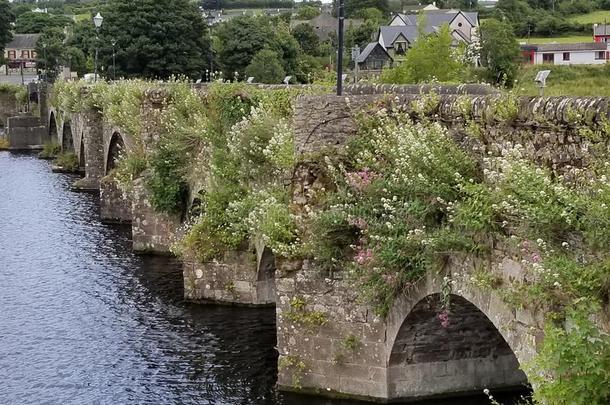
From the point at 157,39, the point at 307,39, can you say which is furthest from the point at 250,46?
the point at 307,39

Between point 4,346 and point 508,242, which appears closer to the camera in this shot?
point 508,242

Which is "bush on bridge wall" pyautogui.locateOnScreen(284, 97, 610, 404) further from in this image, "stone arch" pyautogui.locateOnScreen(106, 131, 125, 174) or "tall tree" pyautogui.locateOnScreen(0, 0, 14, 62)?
"tall tree" pyautogui.locateOnScreen(0, 0, 14, 62)

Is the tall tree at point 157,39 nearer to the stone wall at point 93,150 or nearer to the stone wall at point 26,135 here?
the stone wall at point 26,135

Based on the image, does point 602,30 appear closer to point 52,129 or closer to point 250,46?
point 250,46

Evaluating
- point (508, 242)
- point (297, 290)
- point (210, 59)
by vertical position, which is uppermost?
point (210, 59)

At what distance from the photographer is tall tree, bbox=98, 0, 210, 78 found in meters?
77.2

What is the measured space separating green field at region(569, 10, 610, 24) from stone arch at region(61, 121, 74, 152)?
42419 millimetres

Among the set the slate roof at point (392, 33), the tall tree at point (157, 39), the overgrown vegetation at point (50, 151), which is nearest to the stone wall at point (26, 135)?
the overgrown vegetation at point (50, 151)

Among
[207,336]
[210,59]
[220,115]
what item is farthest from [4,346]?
[210,59]

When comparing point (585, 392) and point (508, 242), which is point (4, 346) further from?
point (585, 392)

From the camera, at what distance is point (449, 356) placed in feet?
55.6

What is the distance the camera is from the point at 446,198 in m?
14.3

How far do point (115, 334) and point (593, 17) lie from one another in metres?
66.6

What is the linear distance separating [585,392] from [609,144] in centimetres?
303
